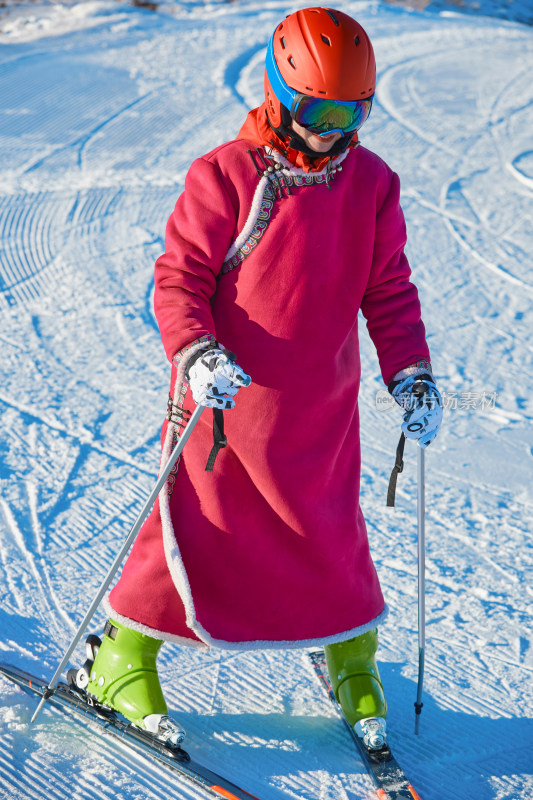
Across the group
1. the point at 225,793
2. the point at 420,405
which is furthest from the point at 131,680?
the point at 420,405

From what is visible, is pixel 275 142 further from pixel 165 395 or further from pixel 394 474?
pixel 165 395

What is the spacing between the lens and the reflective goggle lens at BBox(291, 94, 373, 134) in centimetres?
177

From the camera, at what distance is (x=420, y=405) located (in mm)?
1959

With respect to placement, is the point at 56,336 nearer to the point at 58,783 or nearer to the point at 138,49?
the point at 58,783

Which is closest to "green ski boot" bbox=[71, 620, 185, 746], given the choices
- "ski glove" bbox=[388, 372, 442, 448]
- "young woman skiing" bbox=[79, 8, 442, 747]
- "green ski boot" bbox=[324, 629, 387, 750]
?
"young woman skiing" bbox=[79, 8, 442, 747]

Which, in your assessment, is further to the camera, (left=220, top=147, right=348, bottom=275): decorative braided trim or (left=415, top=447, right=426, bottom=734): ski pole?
(left=415, top=447, right=426, bottom=734): ski pole

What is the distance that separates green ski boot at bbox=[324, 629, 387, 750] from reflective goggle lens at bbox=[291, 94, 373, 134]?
119cm

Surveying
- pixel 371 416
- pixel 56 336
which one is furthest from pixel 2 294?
pixel 371 416

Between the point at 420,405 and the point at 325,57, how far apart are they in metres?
0.76

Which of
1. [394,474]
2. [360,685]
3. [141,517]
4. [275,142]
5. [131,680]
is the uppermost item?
[275,142]

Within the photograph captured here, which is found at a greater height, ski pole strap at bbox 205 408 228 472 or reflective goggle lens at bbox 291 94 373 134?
reflective goggle lens at bbox 291 94 373 134

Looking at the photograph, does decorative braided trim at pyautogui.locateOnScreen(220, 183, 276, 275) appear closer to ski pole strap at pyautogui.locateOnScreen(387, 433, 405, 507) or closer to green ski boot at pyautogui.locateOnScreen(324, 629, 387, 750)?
ski pole strap at pyautogui.locateOnScreen(387, 433, 405, 507)

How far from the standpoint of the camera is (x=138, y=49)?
7551mm

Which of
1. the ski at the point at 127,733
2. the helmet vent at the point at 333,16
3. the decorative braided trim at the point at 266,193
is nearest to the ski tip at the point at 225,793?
the ski at the point at 127,733
